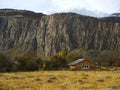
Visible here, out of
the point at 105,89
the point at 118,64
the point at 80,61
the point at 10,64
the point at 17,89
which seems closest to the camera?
the point at 105,89

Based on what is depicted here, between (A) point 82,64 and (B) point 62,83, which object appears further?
(A) point 82,64

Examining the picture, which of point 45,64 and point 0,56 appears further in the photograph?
point 45,64

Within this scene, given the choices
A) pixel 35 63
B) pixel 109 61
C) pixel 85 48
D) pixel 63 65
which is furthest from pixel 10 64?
pixel 85 48

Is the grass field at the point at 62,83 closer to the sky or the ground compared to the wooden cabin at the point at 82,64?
closer to the sky

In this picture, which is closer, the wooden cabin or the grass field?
the grass field

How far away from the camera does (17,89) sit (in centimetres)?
2367

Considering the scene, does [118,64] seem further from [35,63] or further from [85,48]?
[85,48]

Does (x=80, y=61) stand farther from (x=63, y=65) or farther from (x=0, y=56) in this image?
(x=0, y=56)

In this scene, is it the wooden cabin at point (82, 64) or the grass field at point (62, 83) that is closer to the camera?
the grass field at point (62, 83)

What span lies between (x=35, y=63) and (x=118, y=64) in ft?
150

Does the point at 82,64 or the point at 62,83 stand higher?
the point at 62,83

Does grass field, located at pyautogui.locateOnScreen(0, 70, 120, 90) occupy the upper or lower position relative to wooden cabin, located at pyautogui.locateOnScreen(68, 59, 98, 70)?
upper

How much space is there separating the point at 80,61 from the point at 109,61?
26.5 m

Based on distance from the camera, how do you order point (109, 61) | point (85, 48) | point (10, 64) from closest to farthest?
point (10, 64)
point (109, 61)
point (85, 48)
